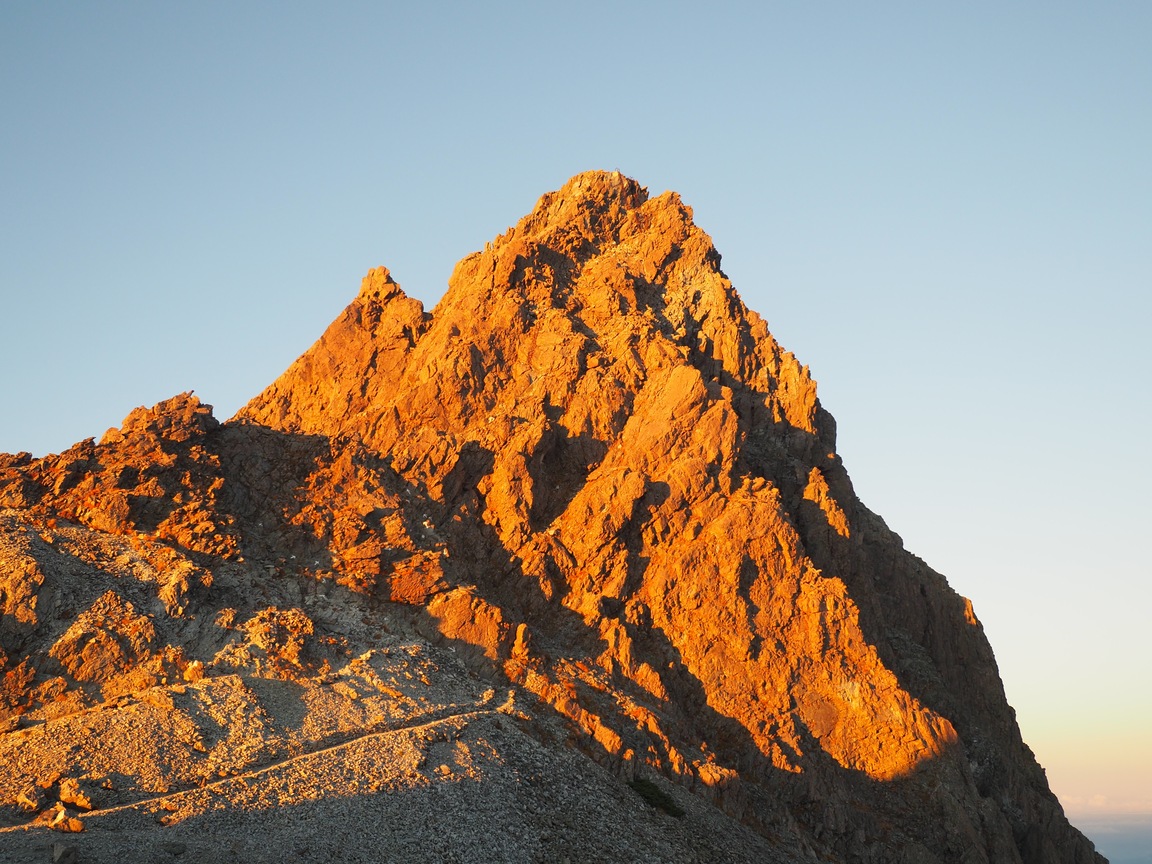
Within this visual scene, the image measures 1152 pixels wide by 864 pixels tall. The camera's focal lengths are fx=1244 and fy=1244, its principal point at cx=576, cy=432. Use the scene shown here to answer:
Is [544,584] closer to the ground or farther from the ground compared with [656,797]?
farther from the ground

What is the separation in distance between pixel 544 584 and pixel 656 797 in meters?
14.8

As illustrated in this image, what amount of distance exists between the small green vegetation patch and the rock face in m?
0.83

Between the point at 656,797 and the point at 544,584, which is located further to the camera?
the point at 544,584

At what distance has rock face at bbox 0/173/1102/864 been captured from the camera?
175ft

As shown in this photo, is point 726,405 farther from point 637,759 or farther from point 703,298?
point 637,759

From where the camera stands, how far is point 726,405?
71.9 meters

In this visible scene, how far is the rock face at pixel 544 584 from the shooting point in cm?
5341

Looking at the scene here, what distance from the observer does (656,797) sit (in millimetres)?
54781

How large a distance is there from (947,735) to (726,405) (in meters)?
21.7

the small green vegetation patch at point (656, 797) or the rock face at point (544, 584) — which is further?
the small green vegetation patch at point (656, 797)

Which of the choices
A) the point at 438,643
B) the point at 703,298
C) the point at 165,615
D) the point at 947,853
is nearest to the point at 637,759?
the point at 438,643

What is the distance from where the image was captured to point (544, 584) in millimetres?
66125

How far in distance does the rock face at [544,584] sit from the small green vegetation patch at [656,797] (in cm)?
83

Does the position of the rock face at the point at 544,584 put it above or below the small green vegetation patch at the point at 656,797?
above
